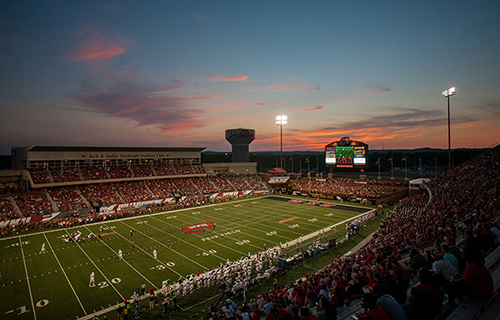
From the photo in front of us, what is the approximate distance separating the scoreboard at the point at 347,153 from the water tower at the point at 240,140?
102 ft

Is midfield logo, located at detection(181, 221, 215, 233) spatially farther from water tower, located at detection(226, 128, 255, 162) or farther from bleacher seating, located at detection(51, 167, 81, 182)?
water tower, located at detection(226, 128, 255, 162)

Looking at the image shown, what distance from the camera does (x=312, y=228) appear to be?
28.3m

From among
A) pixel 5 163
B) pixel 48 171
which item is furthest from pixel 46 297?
pixel 5 163

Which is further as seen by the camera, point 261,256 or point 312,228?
point 312,228

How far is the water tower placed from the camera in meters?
75.2

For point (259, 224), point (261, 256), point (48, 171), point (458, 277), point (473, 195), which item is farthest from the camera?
point (48, 171)

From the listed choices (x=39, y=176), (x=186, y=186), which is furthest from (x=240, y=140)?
(x=39, y=176)

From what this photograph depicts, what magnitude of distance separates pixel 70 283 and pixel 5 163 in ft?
279

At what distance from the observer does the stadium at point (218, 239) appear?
22.1 ft

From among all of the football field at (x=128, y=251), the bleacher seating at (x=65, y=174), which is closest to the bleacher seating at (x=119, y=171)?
the bleacher seating at (x=65, y=174)

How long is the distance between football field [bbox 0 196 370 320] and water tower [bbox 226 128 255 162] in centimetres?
3978

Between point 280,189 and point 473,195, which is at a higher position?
point 473,195

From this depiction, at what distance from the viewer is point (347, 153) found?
4647 cm

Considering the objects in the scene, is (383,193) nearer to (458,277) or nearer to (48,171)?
(458,277)
